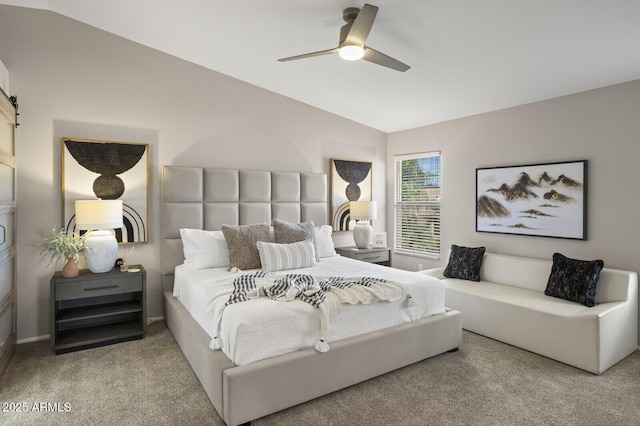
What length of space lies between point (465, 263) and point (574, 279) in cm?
115

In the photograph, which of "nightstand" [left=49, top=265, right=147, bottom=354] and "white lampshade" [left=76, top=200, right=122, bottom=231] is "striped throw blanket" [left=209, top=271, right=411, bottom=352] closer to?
"nightstand" [left=49, top=265, right=147, bottom=354]

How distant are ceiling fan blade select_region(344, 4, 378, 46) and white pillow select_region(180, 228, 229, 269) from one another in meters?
2.28

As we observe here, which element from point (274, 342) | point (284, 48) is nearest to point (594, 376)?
point (274, 342)

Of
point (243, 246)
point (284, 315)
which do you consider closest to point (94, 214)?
point (243, 246)

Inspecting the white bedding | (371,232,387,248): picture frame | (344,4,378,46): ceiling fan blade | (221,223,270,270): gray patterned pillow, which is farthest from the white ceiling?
the white bedding

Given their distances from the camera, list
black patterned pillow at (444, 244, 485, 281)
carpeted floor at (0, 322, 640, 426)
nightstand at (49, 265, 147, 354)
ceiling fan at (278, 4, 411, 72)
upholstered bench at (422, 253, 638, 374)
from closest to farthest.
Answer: carpeted floor at (0, 322, 640, 426), ceiling fan at (278, 4, 411, 72), upholstered bench at (422, 253, 638, 374), nightstand at (49, 265, 147, 354), black patterned pillow at (444, 244, 485, 281)

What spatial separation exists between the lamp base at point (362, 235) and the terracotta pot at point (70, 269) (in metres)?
3.28

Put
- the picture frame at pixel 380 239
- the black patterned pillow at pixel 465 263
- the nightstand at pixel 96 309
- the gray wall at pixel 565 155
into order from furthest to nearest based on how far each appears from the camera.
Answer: the picture frame at pixel 380 239
the black patterned pillow at pixel 465 263
the gray wall at pixel 565 155
the nightstand at pixel 96 309

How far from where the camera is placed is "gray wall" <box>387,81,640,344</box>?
344 centimetres

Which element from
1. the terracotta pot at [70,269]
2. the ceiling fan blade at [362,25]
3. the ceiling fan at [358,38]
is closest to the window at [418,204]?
the ceiling fan at [358,38]

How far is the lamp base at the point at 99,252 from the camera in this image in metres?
3.45

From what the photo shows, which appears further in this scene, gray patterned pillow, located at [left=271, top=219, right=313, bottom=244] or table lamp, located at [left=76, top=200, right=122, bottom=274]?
gray patterned pillow, located at [left=271, top=219, right=313, bottom=244]

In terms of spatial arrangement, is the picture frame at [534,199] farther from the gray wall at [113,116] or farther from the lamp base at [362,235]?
the gray wall at [113,116]

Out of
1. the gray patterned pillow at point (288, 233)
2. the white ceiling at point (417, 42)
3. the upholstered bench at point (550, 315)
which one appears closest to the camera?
the white ceiling at point (417, 42)
